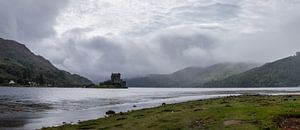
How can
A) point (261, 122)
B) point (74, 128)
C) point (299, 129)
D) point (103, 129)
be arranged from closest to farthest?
point (299, 129)
point (261, 122)
point (103, 129)
point (74, 128)

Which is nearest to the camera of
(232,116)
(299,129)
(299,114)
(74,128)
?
(299,129)

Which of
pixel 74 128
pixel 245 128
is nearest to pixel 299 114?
pixel 245 128

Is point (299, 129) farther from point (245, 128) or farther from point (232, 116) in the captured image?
point (232, 116)

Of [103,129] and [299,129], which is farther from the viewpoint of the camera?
[103,129]

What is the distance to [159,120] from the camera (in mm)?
44094

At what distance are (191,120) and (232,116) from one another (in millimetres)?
4397

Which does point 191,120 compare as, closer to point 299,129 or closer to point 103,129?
point 103,129

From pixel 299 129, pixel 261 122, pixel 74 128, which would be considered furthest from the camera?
pixel 74 128

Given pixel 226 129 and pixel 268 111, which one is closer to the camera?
pixel 226 129

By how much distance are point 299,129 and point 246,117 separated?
21.9 feet

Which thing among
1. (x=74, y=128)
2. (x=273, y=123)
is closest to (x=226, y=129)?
(x=273, y=123)

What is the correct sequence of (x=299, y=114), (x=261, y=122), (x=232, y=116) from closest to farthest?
(x=261, y=122) → (x=299, y=114) → (x=232, y=116)

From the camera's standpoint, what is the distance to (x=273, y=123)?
32.9m

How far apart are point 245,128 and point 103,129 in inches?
644
